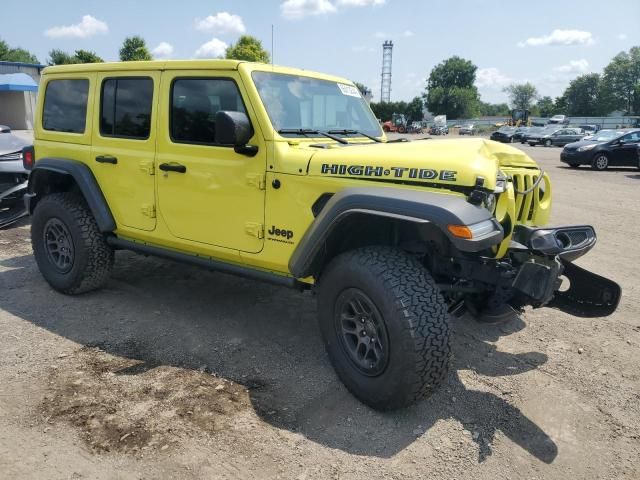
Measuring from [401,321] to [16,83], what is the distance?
29.8 metres

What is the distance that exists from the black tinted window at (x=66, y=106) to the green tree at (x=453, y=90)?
90.1m

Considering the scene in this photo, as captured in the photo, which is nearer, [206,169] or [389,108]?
[206,169]

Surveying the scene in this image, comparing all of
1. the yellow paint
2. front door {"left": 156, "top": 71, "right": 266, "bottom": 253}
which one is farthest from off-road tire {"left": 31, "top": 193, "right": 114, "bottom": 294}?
front door {"left": 156, "top": 71, "right": 266, "bottom": 253}

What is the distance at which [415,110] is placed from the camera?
78875 mm

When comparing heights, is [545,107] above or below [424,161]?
above

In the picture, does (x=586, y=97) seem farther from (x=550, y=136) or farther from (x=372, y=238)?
(x=372, y=238)

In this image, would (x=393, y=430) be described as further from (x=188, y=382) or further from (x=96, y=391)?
(x=96, y=391)

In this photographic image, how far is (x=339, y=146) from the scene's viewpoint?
3479 mm

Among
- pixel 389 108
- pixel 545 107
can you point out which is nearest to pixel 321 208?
pixel 389 108

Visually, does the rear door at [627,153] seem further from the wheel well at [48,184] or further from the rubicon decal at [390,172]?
the wheel well at [48,184]

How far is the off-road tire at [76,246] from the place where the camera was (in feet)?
14.5

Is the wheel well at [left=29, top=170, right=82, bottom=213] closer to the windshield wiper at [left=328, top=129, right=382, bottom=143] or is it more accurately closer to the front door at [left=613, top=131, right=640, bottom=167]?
the windshield wiper at [left=328, top=129, right=382, bottom=143]

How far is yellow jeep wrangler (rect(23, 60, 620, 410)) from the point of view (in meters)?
2.76

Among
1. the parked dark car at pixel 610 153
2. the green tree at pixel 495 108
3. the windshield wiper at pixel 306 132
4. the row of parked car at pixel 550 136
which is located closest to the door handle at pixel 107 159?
the windshield wiper at pixel 306 132
